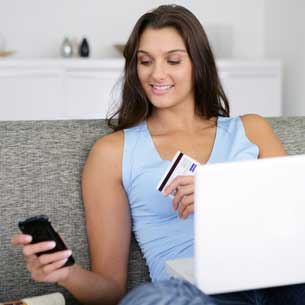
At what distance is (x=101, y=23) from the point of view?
18.5 ft

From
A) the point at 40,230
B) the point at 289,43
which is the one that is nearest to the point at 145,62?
the point at 40,230

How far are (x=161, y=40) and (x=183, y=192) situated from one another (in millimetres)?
528

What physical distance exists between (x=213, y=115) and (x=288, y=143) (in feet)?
0.79

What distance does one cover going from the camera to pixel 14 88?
511 centimetres

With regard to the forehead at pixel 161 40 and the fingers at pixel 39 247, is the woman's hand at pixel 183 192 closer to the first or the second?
the fingers at pixel 39 247

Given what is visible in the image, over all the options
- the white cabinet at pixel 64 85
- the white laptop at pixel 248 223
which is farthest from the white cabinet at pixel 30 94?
the white laptop at pixel 248 223

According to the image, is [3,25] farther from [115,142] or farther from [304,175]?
[304,175]

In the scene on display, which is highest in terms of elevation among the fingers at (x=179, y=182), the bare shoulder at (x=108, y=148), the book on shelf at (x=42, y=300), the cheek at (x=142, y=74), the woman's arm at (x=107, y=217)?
the cheek at (x=142, y=74)

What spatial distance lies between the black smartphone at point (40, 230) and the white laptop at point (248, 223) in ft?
0.98

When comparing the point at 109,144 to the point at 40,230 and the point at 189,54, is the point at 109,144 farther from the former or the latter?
the point at 40,230

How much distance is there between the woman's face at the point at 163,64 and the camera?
2.10 m

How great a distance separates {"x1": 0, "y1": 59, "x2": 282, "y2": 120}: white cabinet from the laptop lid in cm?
364

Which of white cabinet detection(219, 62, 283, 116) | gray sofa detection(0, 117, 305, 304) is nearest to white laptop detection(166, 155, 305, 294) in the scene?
gray sofa detection(0, 117, 305, 304)

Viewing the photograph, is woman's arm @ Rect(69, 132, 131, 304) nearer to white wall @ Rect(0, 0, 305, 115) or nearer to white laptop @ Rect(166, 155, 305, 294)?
white laptop @ Rect(166, 155, 305, 294)
